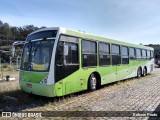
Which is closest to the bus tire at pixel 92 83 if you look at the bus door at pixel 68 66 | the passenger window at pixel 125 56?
the bus door at pixel 68 66

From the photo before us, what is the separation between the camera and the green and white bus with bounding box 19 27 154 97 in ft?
27.7

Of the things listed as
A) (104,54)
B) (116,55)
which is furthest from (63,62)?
(116,55)

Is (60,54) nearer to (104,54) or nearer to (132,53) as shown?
(104,54)

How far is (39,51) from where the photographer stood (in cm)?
890

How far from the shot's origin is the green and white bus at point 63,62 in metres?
8.45

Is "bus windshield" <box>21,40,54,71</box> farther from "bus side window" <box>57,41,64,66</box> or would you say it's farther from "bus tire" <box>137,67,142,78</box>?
"bus tire" <box>137,67,142,78</box>

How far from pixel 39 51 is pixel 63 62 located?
3.47 ft

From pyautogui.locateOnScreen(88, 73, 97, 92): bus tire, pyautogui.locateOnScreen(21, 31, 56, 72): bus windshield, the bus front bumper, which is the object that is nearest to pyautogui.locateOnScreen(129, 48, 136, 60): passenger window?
pyautogui.locateOnScreen(88, 73, 97, 92): bus tire

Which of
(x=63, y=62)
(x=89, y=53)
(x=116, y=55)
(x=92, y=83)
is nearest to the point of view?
(x=63, y=62)

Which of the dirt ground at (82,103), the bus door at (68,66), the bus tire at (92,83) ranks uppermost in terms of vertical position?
the bus door at (68,66)

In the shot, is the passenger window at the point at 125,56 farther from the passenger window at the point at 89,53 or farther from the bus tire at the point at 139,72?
the passenger window at the point at 89,53

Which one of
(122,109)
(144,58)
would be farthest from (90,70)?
(144,58)

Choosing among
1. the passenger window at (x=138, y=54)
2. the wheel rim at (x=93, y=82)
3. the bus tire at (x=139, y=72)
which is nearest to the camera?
the wheel rim at (x=93, y=82)

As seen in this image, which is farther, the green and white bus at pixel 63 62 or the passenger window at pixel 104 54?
the passenger window at pixel 104 54
